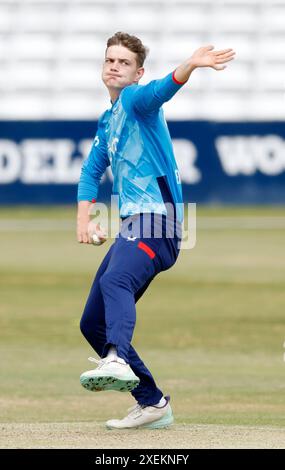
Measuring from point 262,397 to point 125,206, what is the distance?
355 cm

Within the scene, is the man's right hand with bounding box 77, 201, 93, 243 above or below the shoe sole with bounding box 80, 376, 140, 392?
above

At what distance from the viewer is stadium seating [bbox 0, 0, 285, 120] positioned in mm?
34031

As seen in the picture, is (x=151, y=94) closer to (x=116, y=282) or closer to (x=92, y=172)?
(x=92, y=172)

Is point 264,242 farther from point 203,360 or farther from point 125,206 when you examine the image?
point 125,206

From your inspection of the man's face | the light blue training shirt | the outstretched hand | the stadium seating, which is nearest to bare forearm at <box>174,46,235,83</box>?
the outstretched hand

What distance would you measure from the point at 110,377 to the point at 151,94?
1577 mm

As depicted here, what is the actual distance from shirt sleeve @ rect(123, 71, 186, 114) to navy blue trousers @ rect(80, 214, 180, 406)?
63 centimetres

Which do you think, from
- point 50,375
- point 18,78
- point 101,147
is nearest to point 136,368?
point 101,147

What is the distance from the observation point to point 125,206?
7.26 meters

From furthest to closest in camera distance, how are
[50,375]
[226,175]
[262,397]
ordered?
[226,175] < [50,375] < [262,397]

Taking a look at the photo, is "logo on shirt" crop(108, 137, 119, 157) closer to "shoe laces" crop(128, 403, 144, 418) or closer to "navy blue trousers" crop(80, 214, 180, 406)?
"navy blue trousers" crop(80, 214, 180, 406)

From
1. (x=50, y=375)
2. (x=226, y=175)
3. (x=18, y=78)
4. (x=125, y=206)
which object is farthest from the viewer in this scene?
(x=18, y=78)

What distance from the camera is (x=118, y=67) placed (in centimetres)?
730

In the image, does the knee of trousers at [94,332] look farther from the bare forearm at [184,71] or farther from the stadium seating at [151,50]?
the stadium seating at [151,50]
